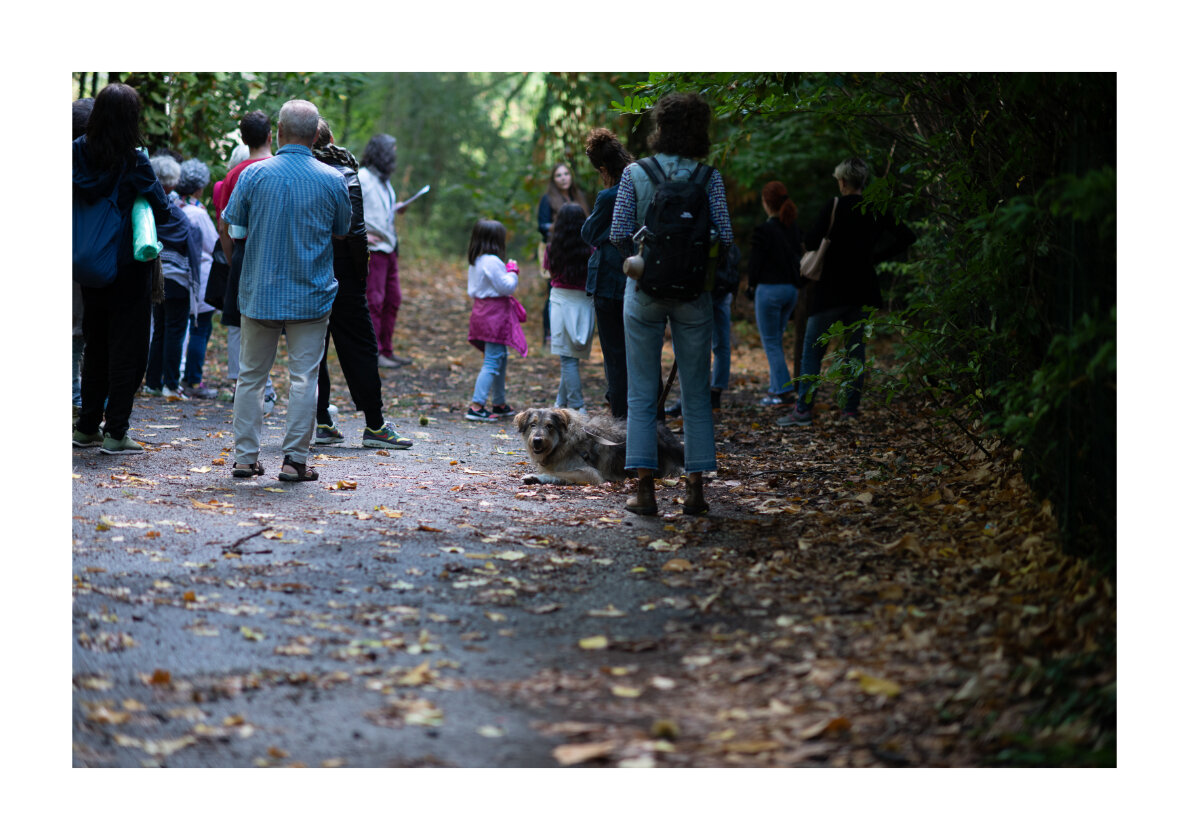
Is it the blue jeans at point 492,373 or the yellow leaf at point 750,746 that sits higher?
the blue jeans at point 492,373

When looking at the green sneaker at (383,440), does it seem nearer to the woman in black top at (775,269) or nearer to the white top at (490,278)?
the white top at (490,278)

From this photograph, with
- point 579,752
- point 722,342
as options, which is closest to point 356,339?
point 722,342

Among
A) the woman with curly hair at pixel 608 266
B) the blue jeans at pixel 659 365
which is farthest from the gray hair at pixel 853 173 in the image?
the blue jeans at pixel 659 365

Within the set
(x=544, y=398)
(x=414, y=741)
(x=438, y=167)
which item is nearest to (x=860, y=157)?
(x=544, y=398)

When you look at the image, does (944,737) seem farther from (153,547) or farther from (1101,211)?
(153,547)

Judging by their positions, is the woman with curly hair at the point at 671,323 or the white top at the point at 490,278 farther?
the white top at the point at 490,278

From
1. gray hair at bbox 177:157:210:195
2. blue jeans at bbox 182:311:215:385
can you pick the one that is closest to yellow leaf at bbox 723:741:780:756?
gray hair at bbox 177:157:210:195

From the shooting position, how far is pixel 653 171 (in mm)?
5934

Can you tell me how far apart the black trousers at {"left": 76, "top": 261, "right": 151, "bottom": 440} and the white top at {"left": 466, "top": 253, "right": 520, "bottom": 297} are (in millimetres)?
3384

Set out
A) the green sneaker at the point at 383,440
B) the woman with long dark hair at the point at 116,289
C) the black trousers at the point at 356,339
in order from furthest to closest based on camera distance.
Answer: the green sneaker at the point at 383,440 < the black trousers at the point at 356,339 < the woman with long dark hair at the point at 116,289

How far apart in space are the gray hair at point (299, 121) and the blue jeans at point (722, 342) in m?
4.61

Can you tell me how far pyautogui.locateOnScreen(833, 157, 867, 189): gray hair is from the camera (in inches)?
362

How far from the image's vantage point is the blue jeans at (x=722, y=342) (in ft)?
33.7

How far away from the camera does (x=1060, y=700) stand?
358 centimetres
